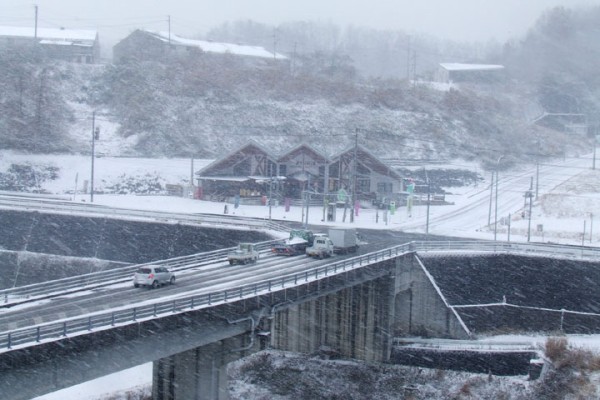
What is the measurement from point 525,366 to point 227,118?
106 ft

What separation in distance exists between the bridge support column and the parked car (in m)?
1.85

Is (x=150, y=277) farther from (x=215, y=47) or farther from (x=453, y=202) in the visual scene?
(x=215, y=47)

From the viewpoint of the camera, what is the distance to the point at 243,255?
818 inches

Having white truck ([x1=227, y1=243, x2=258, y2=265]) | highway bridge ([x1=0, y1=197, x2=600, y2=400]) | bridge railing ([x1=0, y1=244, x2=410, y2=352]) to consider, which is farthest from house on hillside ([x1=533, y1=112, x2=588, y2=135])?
white truck ([x1=227, y1=243, x2=258, y2=265])

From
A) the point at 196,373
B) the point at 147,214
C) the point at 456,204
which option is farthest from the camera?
Result: the point at 456,204

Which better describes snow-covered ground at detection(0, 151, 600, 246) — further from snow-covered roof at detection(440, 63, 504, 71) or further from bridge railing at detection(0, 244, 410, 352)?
snow-covered roof at detection(440, 63, 504, 71)

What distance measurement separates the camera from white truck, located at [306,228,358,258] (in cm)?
2230

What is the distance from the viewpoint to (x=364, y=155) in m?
37.8

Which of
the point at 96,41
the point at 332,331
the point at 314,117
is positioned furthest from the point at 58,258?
the point at 96,41

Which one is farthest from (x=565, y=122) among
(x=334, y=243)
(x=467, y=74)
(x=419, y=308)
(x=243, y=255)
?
(x=243, y=255)

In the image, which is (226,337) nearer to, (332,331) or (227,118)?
(332,331)

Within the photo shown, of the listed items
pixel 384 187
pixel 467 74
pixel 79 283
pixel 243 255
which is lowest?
pixel 79 283

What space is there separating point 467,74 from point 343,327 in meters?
56.1

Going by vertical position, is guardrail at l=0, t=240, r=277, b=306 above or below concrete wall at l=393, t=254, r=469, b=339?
above
